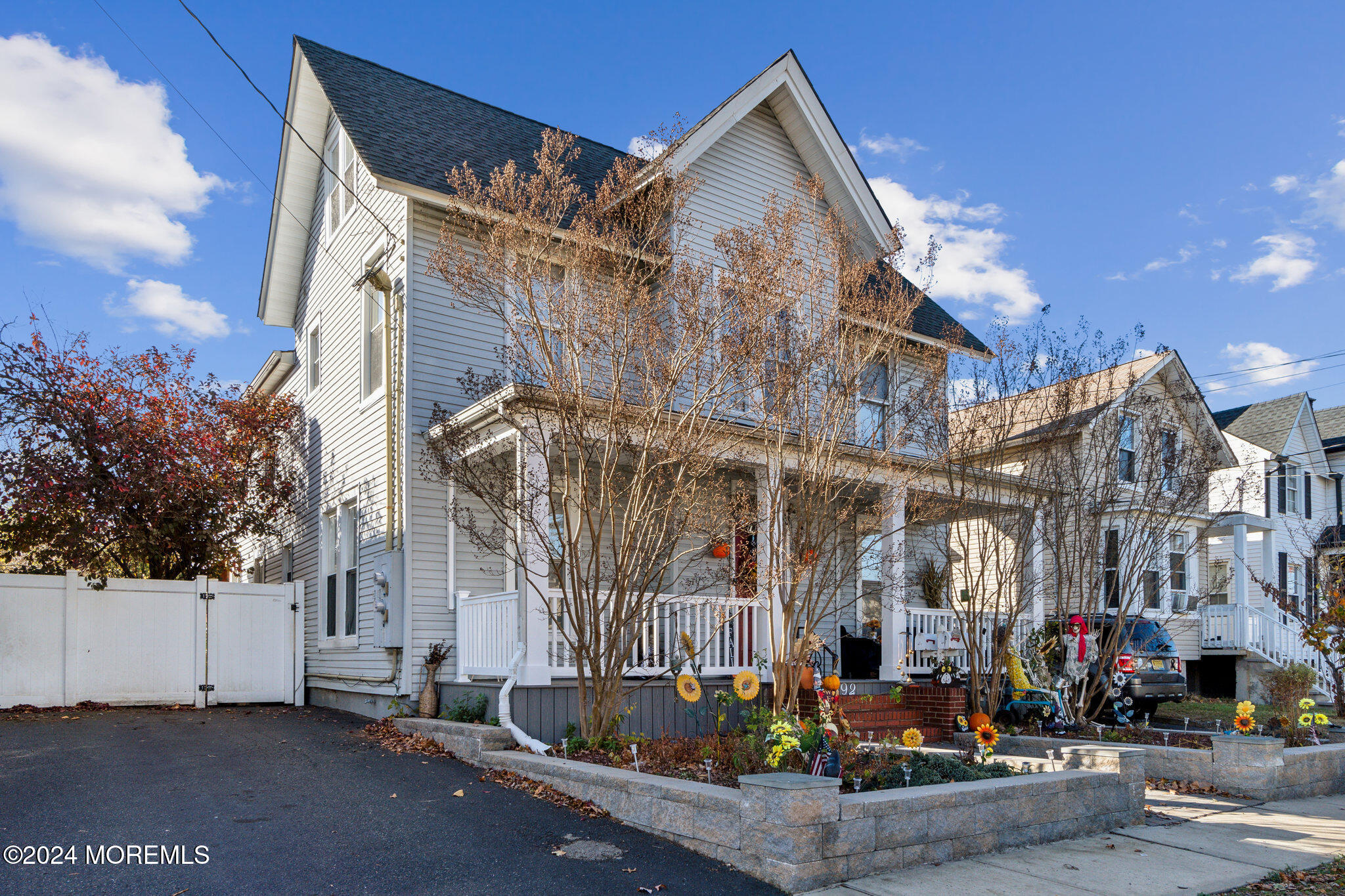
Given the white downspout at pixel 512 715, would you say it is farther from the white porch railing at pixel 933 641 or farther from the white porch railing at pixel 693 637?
the white porch railing at pixel 933 641

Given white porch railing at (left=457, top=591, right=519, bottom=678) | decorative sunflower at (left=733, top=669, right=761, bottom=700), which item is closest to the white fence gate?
white porch railing at (left=457, top=591, right=519, bottom=678)

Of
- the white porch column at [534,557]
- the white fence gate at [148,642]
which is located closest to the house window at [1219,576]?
the white porch column at [534,557]

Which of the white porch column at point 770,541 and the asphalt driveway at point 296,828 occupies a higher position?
the white porch column at point 770,541

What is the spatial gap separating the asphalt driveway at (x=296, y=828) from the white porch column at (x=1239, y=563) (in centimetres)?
1779

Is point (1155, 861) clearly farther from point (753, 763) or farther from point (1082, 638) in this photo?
point (1082, 638)

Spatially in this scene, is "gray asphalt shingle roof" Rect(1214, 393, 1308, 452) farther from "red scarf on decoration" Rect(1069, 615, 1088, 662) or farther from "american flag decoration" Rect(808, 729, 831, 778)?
"american flag decoration" Rect(808, 729, 831, 778)

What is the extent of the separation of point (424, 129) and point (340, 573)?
6220 millimetres

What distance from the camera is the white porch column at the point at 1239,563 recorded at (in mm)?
19547

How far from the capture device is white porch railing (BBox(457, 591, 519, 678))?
9.18 meters

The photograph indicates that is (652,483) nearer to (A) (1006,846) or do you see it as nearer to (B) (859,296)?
(B) (859,296)

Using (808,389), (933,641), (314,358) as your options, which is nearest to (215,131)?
(314,358)

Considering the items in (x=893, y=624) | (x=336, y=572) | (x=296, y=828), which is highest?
(x=336, y=572)

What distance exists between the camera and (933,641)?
38.5 ft

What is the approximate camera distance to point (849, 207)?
13992 millimetres
